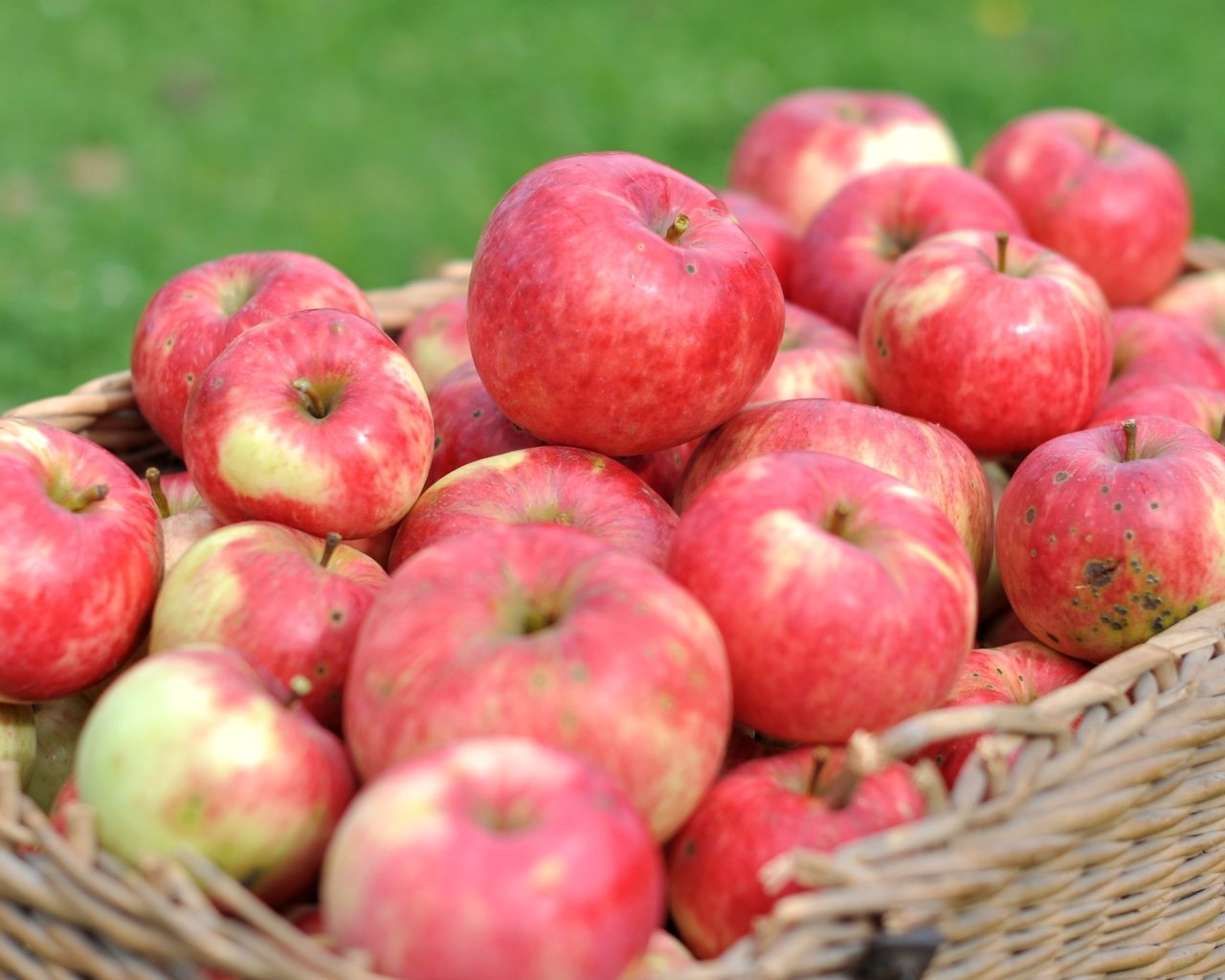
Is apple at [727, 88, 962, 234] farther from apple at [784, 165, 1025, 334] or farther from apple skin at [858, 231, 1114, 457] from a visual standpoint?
apple skin at [858, 231, 1114, 457]

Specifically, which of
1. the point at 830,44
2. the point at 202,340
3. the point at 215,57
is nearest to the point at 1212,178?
the point at 830,44

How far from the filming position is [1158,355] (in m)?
2.13

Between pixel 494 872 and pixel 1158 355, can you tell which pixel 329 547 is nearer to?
pixel 494 872

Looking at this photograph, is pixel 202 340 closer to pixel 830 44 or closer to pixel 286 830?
pixel 286 830

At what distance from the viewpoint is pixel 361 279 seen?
3.72 metres

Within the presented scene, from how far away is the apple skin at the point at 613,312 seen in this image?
59.4 inches

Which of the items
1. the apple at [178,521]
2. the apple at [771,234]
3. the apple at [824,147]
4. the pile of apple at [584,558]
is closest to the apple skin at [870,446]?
the pile of apple at [584,558]

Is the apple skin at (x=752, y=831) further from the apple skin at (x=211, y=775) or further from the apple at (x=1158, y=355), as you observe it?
the apple at (x=1158, y=355)

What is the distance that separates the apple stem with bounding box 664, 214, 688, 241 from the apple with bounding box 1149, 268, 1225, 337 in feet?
4.21

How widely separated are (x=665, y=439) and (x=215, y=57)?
3.45 metres

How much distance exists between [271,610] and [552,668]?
1.20ft

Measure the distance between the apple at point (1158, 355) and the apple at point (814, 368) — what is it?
379 mm

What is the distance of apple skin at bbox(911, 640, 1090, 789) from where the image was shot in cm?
146

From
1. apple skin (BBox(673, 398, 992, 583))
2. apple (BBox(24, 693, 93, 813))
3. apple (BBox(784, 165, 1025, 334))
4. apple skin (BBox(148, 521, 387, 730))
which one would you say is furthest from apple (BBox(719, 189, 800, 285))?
apple (BBox(24, 693, 93, 813))
